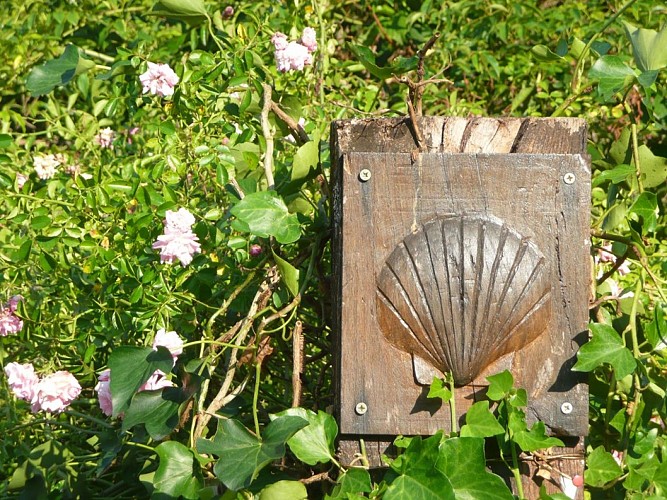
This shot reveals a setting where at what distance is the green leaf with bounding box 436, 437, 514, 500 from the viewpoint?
137 cm

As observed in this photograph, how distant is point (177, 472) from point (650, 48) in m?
1.08

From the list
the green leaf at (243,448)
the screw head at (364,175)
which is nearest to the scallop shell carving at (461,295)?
the screw head at (364,175)

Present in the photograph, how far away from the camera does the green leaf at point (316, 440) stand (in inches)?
57.7

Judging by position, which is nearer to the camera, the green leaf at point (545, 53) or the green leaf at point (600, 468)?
the green leaf at point (600, 468)

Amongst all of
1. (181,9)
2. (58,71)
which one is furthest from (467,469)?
(58,71)

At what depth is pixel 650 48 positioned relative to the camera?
1.71 meters

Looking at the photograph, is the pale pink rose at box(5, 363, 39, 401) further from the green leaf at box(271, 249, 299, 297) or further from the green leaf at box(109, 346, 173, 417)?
the green leaf at box(271, 249, 299, 297)

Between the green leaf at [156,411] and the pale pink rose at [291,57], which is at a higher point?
the pale pink rose at [291,57]

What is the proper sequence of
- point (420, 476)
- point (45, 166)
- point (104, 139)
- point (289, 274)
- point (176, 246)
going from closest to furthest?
point (420, 476) → point (289, 274) → point (176, 246) → point (45, 166) → point (104, 139)

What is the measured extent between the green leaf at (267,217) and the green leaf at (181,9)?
459 mm

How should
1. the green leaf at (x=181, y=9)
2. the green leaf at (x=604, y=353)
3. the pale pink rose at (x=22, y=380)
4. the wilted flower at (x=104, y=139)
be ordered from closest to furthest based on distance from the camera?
the green leaf at (x=604, y=353) < the green leaf at (x=181, y=9) < the pale pink rose at (x=22, y=380) < the wilted flower at (x=104, y=139)

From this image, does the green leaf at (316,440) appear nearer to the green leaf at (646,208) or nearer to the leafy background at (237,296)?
the leafy background at (237,296)

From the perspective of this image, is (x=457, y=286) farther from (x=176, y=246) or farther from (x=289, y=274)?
(x=176, y=246)

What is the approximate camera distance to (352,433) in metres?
1.48
